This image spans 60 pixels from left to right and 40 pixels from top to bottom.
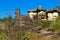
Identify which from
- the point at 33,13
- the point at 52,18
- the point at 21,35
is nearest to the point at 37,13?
the point at 33,13

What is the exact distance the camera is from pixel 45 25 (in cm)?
3503

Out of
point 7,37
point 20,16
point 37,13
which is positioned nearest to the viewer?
point 7,37

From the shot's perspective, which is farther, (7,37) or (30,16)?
(30,16)

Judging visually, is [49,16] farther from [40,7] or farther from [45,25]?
[45,25]

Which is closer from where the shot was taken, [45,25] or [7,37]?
[7,37]

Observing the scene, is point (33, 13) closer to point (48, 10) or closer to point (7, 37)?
point (48, 10)

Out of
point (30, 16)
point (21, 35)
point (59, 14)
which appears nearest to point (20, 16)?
point (30, 16)

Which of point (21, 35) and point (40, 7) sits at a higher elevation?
point (40, 7)

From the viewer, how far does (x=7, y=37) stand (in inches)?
589

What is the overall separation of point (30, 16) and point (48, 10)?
4027 mm

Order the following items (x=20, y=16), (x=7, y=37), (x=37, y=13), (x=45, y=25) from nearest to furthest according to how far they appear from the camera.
Result: (x=7, y=37) < (x=45, y=25) < (x=20, y=16) < (x=37, y=13)

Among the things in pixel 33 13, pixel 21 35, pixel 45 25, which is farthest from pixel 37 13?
pixel 21 35

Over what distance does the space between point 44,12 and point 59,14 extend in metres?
3.13

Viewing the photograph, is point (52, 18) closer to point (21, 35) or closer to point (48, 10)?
point (48, 10)
